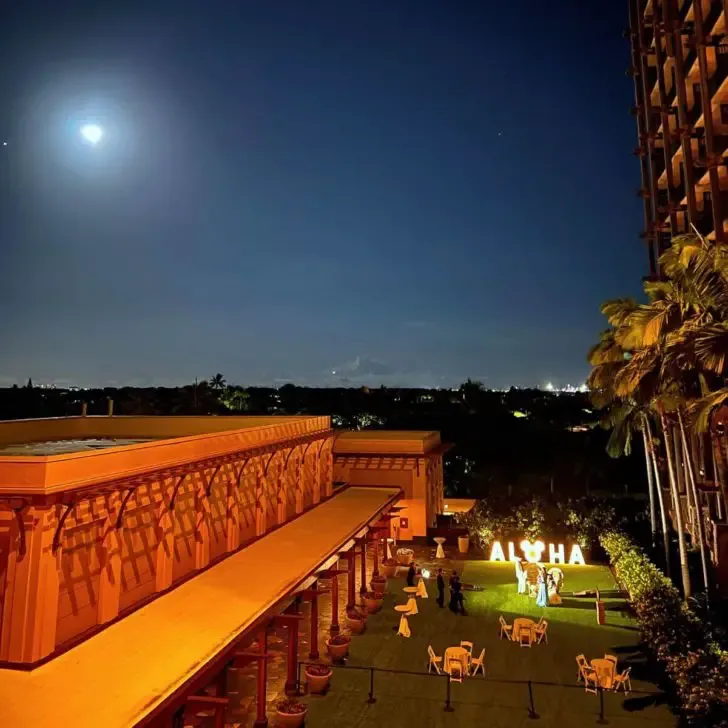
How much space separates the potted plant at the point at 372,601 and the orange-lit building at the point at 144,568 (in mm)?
1004

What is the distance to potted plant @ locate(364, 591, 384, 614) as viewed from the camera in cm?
2147

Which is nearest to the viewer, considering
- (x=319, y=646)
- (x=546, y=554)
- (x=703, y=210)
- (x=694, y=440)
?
(x=319, y=646)

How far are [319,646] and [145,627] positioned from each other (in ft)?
24.4

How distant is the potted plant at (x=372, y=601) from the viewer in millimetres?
21470

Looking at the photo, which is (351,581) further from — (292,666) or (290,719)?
(290,719)

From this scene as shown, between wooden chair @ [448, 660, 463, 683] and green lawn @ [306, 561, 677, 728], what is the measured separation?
7.0 inches

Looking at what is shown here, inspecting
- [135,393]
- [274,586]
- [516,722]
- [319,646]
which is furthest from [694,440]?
Answer: [135,393]

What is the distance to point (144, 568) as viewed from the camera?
1435cm

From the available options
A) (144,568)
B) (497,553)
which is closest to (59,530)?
(144,568)

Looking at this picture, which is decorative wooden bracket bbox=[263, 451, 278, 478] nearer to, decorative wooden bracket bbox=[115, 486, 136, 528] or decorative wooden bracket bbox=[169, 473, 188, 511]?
decorative wooden bracket bbox=[169, 473, 188, 511]

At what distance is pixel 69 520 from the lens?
1184cm

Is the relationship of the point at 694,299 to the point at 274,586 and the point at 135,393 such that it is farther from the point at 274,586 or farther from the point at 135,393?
the point at 135,393

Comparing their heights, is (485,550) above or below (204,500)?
below

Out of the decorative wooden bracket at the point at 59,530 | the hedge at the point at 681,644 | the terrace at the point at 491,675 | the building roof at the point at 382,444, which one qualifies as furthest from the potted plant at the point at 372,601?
the decorative wooden bracket at the point at 59,530
